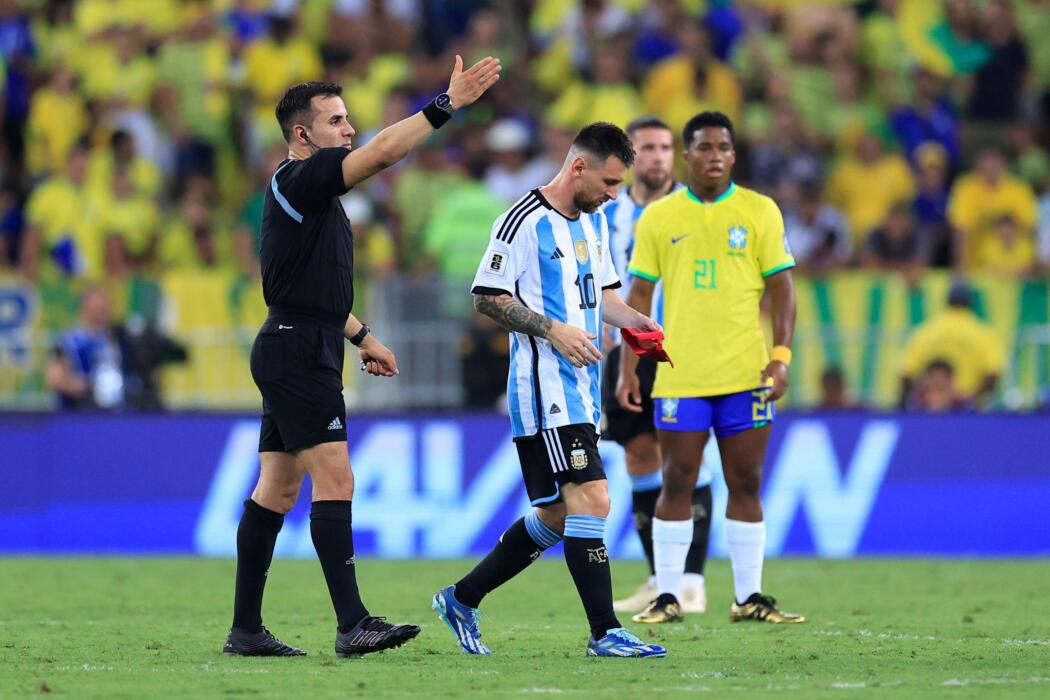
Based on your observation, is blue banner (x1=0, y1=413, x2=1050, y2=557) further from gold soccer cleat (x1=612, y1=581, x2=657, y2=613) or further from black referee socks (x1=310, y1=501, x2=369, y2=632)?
black referee socks (x1=310, y1=501, x2=369, y2=632)

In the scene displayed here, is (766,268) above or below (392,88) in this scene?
below

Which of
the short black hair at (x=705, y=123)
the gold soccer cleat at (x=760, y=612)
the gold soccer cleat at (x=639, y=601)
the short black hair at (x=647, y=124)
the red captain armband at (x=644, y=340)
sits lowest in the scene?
the gold soccer cleat at (x=639, y=601)

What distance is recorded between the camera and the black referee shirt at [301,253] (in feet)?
26.7

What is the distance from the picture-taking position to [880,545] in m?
15.3

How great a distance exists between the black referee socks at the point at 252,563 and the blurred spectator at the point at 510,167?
10.4 m

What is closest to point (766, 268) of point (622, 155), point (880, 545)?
point (622, 155)

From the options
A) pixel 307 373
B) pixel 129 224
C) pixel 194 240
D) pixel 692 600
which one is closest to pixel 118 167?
pixel 129 224

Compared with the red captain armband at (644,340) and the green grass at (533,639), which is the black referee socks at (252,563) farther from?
the red captain armband at (644,340)

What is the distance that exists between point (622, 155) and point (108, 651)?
337cm

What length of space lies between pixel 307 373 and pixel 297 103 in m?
1.25

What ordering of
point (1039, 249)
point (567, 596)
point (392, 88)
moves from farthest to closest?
point (392, 88) < point (1039, 249) < point (567, 596)

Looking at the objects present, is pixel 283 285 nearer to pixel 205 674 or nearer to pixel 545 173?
pixel 205 674

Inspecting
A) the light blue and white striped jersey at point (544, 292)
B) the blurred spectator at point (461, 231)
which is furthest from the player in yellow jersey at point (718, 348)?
the blurred spectator at point (461, 231)

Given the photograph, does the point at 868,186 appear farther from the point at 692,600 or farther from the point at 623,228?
the point at 692,600
